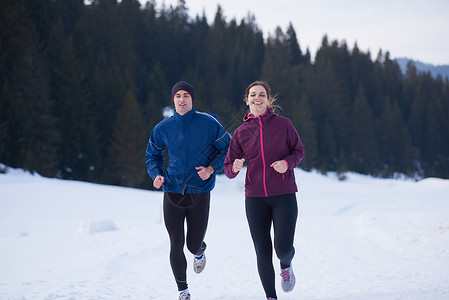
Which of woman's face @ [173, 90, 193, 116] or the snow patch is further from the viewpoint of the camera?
the snow patch

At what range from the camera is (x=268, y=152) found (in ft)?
12.1

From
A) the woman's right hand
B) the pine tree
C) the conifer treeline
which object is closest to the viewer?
the woman's right hand

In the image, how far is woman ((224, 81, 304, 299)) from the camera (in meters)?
3.67

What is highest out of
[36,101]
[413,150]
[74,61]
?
[74,61]

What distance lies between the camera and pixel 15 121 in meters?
30.4

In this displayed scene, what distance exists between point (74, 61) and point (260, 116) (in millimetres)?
41053

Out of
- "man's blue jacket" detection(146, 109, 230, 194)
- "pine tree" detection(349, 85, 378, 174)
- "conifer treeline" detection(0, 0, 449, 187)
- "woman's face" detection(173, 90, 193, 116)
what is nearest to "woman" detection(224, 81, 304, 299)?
"man's blue jacket" detection(146, 109, 230, 194)

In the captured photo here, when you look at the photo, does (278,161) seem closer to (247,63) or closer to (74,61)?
(74,61)

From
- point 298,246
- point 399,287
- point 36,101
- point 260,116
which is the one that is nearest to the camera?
point 260,116

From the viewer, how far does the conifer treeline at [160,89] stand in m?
35.2

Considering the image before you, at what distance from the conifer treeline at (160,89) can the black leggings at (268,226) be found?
3581mm

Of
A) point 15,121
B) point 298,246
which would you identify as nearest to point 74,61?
point 15,121

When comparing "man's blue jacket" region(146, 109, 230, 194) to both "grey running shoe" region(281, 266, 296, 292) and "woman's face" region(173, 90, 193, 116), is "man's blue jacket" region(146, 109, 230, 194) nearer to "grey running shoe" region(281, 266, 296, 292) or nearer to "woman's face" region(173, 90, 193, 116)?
"woman's face" region(173, 90, 193, 116)

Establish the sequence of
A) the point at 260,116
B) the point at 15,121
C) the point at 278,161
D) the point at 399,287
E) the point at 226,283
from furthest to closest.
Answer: the point at 15,121 < the point at 226,283 < the point at 399,287 < the point at 260,116 < the point at 278,161
